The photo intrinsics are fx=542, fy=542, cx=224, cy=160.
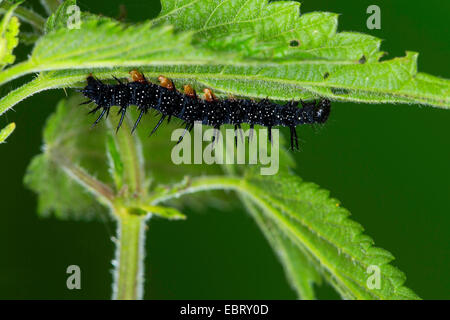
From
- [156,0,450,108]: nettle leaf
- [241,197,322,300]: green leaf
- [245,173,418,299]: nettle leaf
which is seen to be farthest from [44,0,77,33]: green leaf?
[241,197,322,300]: green leaf

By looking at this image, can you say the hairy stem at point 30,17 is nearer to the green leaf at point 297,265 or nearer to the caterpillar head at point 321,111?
the caterpillar head at point 321,111

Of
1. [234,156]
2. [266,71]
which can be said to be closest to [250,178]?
[234,156]

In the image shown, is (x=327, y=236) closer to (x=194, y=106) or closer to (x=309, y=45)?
(x=194, y=106)

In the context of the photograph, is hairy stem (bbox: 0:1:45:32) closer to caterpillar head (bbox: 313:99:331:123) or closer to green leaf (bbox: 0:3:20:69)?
green leaf (bbox: 0:3:20:69)

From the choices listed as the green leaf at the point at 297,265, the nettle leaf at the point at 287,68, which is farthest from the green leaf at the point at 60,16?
the green leaf at the point at 297,265
